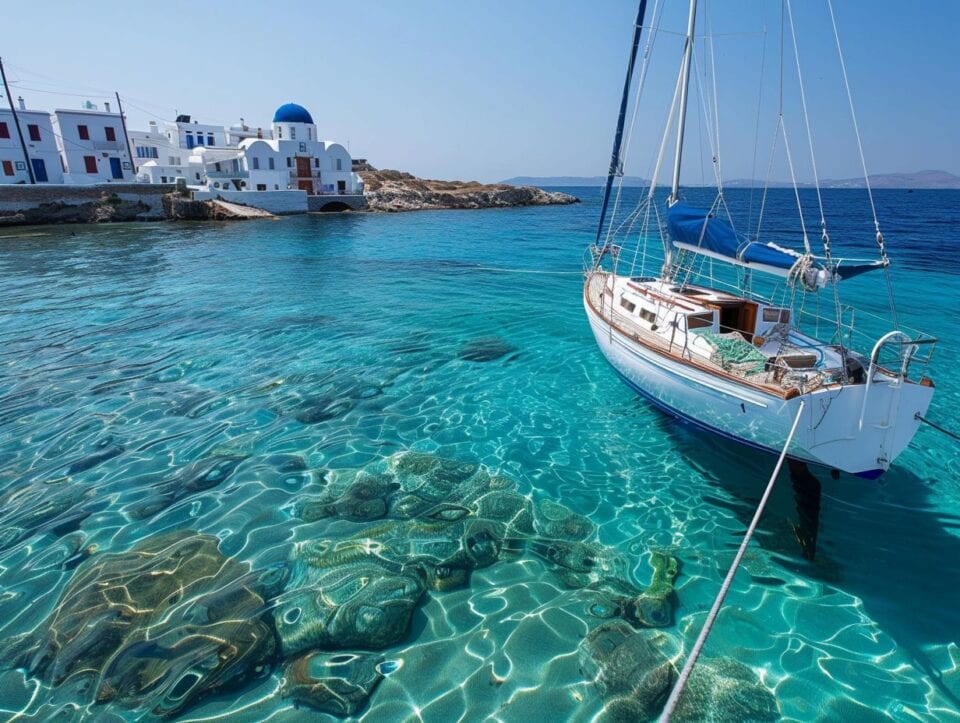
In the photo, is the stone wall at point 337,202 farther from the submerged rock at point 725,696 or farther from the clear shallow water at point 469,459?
the submerged rock at point 725,696

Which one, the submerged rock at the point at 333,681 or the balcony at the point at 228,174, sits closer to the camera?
the submerged rock at the point at 333,681

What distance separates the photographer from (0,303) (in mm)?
20766

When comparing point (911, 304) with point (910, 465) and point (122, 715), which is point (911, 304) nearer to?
point (910, 465)

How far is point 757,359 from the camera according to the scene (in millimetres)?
9188

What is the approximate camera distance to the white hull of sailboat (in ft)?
24.9

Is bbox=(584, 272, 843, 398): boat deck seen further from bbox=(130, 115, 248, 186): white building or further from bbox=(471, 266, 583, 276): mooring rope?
bbox=(130, 115, 248, 186): white building

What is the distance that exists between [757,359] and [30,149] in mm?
71279

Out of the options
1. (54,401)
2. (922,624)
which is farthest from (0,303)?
(922,624)

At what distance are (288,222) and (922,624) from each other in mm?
57976

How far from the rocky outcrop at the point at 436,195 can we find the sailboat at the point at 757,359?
64674mm

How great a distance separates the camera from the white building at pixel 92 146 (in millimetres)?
54625

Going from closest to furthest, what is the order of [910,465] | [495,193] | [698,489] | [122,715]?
[122,715], [698,489], [910,465], [495,193]

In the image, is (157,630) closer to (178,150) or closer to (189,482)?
(189,482)

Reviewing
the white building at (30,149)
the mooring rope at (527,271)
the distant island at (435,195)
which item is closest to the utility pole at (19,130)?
the white building at (30,149)
